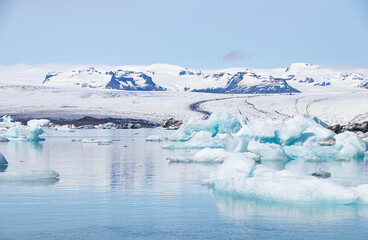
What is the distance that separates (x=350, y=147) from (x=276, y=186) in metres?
A: 9.20

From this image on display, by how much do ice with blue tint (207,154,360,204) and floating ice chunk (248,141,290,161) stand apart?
570 cm

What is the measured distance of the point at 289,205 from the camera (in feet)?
22.1

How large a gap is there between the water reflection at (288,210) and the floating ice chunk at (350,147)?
9.07m

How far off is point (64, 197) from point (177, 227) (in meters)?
2.51

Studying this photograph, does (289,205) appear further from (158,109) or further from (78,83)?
(78,83)

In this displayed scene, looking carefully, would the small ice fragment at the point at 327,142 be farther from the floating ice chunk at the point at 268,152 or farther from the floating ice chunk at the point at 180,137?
the floating ice chunk at the point at 180,137

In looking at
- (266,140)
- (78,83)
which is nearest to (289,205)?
(266,140)

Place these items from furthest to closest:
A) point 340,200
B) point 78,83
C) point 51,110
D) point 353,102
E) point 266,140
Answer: point 78,83
point 51,110
point 353,102
point 266,140
point 340,200

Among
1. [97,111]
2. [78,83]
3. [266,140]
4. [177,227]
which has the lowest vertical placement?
[177,227]

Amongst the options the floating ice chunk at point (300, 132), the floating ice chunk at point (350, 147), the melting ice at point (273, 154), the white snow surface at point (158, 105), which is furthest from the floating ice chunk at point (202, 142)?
the white snow surface at point (158, 105)

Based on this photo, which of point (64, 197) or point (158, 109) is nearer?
point (64, 197)

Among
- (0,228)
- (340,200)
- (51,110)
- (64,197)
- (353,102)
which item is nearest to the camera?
(0,228)

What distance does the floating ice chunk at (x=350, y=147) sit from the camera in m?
15.4

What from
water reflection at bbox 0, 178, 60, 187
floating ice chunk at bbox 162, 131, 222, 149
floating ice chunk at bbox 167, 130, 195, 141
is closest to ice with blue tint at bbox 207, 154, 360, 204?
water reflection at bbox 0, 178, 60, 187
